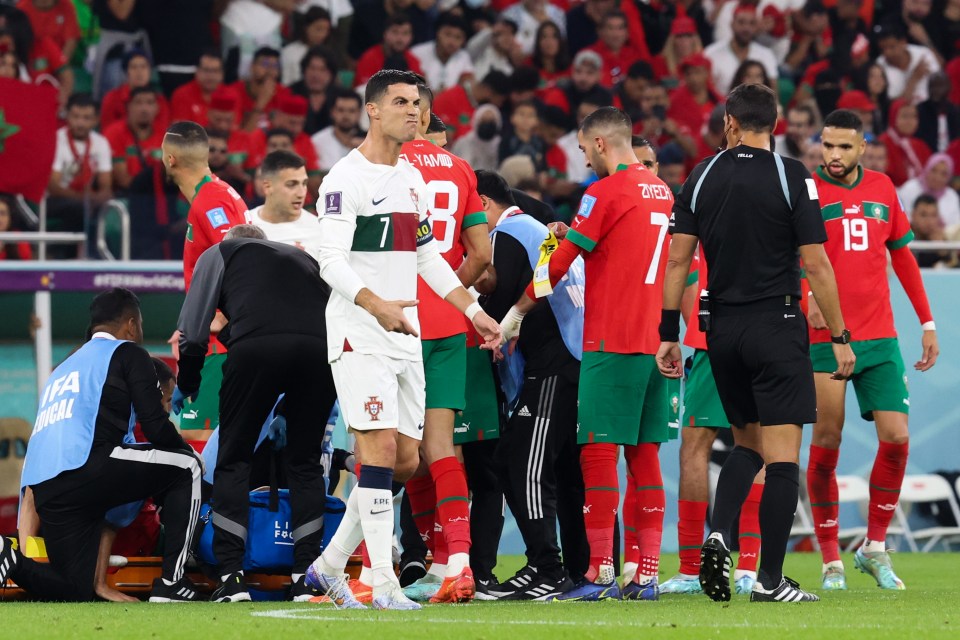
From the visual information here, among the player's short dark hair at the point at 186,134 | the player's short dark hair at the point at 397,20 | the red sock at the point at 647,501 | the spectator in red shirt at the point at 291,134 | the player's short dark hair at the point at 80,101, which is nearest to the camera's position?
the red sock at the point at 647,501

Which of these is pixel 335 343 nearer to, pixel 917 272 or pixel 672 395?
pixel 672 395

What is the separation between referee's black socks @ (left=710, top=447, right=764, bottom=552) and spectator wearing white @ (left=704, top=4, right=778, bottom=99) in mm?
10520

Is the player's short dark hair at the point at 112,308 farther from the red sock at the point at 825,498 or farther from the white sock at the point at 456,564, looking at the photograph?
the red sock at the point at 825,498

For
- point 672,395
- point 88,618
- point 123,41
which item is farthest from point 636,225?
point 123,41

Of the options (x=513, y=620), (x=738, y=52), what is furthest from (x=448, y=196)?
(x=738, y=52)

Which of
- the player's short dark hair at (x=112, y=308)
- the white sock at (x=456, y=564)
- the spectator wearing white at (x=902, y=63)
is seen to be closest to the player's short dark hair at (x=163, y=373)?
the player's short dark hair at (x=112, y=308)

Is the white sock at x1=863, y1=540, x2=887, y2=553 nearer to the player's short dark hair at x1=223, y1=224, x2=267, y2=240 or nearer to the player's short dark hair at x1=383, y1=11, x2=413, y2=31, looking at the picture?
the player's short dark hair at x1=223, y1=224, x2=267, y2=240

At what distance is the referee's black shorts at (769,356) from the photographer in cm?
675

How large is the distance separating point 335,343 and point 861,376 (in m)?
3.70

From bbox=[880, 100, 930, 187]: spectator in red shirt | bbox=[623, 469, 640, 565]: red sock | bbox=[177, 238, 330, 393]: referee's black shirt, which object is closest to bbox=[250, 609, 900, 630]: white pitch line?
bbox=[177, 238, 330, 393]: referee's black shirt

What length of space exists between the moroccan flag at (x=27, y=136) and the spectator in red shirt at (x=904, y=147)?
29.1 ft

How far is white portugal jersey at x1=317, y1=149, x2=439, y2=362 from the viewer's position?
6508 millimetres

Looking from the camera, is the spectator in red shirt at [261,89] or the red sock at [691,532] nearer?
the red sock at [691,532]

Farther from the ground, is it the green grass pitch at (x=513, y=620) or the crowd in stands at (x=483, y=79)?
the crowd in stands at (x=483, y=79)
